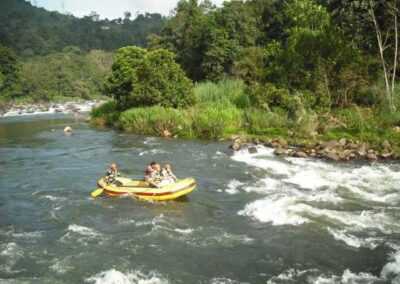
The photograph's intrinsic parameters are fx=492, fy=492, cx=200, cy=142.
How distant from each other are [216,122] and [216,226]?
1745 cm

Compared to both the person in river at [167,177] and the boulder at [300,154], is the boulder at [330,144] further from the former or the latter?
the person in river at [167,177]

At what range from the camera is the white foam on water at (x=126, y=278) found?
10.8m

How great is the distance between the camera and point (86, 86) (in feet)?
344

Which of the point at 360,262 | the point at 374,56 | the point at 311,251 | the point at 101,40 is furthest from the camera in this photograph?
the point at 101,40

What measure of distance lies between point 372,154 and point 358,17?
1268 centimetres

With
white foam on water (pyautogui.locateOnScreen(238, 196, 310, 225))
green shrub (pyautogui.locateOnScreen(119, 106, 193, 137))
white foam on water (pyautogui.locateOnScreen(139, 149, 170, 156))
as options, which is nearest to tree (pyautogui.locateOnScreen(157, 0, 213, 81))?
Result: green shrub (pyautogui.locateOnScreen(119, 106, 193, 137))

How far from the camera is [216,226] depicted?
14414 millimetres

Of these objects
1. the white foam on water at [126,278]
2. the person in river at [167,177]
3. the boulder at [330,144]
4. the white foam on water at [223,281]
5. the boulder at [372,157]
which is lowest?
the white foam on water at [126,278]

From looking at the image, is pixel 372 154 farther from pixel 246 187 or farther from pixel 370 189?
pixel 246 187

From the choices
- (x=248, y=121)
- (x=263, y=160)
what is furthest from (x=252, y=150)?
(x=248, y=121)

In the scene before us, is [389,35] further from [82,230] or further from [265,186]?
[82,230]

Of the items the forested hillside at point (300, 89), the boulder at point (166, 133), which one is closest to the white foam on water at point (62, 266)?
the forested hillside at point (300, 89)

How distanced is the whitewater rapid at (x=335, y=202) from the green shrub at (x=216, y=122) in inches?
318

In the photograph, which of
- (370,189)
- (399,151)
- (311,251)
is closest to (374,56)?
(399,151)
